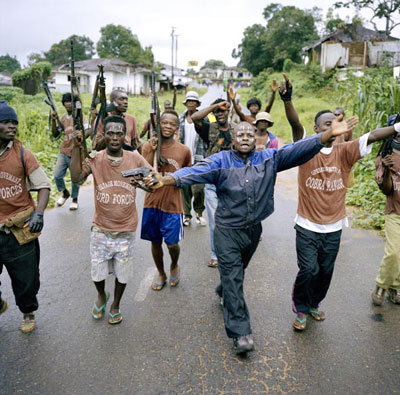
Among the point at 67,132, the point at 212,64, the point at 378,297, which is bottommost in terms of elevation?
the point at 378,297

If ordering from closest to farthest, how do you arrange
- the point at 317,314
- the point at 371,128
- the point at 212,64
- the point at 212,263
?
the point at 317,314 < the point at 212,263 < the point at 371,128 < the point at 212,64

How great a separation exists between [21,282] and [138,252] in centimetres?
225

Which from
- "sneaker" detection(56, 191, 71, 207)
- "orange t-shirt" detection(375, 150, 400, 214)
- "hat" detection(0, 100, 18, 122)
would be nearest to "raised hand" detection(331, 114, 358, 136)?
"orange t-shirt" detection(375, 150, 400, 214)

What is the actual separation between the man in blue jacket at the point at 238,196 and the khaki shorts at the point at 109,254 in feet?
2.91

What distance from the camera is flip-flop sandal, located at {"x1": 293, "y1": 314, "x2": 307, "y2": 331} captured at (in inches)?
145

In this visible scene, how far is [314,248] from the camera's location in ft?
12.1

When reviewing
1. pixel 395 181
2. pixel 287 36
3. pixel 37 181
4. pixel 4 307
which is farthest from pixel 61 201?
pixel 287 36

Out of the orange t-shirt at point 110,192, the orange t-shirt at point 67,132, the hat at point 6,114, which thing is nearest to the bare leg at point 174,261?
the orange t-shirt at point 110,192

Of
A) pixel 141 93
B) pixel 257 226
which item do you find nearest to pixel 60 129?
pixel 257 226

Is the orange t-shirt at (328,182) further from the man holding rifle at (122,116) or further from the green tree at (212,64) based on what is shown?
the green tree at (212,64)

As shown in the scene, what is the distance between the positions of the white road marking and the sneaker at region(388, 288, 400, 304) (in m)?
2.75

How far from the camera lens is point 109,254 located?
3709mm

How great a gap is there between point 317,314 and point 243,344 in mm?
1056

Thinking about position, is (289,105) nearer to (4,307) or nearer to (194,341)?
(194,341)
